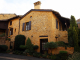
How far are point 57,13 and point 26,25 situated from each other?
559cm

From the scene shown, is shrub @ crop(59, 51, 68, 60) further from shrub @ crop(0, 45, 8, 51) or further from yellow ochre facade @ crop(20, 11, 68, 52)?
shrub @ crop(0, 45, 8, 51)

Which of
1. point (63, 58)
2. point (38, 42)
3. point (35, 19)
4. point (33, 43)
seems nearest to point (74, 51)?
point (63, 58)

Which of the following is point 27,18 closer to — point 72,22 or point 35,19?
point 35,19

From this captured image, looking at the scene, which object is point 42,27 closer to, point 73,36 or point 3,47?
point 73,36

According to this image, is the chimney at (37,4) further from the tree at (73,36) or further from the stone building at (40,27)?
the tree at (73,36)

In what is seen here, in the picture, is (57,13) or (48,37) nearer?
(48,37)

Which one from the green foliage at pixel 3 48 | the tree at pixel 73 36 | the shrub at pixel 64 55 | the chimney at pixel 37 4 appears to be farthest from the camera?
the chimney at pixel 37 4

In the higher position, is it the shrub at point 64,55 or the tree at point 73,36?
the tree at point 73,36

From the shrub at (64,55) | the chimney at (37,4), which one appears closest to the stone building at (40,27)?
the chimney at (37,4)

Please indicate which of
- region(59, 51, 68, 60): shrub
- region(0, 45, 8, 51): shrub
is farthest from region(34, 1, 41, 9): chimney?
region(59, 51, 68, 60): shrub

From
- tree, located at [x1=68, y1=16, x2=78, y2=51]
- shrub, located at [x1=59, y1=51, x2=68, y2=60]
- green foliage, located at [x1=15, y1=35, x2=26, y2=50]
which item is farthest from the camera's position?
green foliage, located at [x1=15, y1=35, x2=26, y2=50]

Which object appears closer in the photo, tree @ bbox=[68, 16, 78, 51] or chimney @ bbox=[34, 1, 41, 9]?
tree @ bbox=[68, 16, 78, 51]

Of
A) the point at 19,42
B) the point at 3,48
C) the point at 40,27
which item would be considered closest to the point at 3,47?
the point at 3,48

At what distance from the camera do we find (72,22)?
12.5 metres
